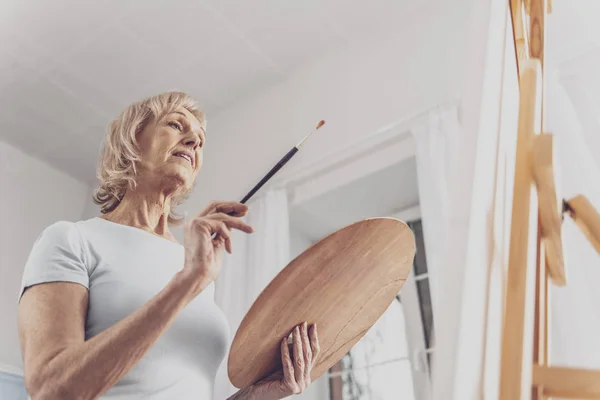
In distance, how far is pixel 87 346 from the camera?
2.24ft

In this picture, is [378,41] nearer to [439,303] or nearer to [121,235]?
[121,235]

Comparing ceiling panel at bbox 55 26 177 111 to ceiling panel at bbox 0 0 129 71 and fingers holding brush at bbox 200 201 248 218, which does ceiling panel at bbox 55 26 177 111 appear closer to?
ceiling panel at bbox 0 0 129 71

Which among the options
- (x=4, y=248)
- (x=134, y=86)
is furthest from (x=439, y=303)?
(x=4, y=248)

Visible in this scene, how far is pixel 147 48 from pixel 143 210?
4.75 ft

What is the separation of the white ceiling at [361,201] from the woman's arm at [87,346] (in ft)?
4.34

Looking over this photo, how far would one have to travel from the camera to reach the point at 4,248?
2535mm

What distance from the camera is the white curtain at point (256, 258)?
1879 millimetres

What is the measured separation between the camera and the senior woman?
2.24ft

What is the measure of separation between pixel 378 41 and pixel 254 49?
0.46m

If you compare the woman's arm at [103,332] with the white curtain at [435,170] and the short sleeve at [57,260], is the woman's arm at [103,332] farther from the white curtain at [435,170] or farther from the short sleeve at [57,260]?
the white curtain at [435,170]

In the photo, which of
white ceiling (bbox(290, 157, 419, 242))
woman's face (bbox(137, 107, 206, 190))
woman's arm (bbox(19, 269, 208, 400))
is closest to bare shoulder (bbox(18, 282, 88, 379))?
woman's arm (bbox(19, 269, 208, 400))

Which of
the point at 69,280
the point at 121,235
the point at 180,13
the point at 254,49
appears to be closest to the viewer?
the point at 69,280

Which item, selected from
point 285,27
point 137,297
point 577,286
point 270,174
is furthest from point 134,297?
point 285,27

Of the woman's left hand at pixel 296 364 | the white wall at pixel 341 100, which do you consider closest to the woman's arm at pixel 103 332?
the woman's left hand at pixel 296 364
